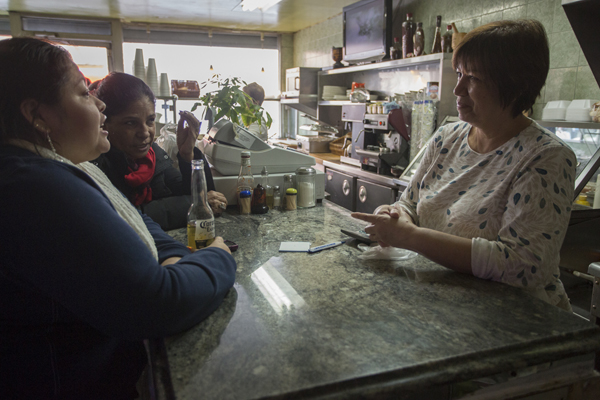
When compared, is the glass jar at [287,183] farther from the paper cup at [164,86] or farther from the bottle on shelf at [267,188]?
the paper cup at [164,86]

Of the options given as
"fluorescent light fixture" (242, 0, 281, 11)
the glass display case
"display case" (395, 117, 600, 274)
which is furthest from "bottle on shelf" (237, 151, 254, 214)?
"fluorescent light fixture" (242, 0, 281, 11)

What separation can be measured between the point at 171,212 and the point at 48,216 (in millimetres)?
942

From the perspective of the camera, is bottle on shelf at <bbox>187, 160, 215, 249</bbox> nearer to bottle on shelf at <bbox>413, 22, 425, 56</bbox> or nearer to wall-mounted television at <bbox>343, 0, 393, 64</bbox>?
bottle on shelf at <bbox>413, 22, 425, 56</bbox>

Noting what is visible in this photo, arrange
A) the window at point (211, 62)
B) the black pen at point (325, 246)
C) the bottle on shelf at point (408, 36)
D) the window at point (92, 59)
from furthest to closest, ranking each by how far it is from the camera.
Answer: the window at point (211, 62) → the window at point (92, 59) → the bottle on shelf at point (408, 36) → the black pen at point (325, 246)

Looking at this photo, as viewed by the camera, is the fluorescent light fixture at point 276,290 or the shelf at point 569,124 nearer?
the fluorescent light fixture at point 276,290

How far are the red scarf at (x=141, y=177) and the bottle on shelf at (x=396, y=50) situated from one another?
9.53ft

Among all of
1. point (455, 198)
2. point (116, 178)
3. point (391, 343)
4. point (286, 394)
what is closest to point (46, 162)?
point (286, 394)

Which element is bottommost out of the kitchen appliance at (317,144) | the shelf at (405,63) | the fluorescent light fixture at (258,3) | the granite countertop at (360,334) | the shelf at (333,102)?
the granite countertop at (360,334)

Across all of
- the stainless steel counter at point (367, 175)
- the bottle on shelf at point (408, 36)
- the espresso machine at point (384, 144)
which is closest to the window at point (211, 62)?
the stainless steel counter at point (367, 175)

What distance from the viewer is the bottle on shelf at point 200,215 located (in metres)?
1.20

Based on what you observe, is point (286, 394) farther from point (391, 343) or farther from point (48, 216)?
point (48, 216)

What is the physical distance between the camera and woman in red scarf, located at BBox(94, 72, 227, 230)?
152cm

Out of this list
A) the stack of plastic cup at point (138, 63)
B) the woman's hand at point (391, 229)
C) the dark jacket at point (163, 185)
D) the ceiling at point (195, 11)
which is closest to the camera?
the woman's hand at point (391, 229)

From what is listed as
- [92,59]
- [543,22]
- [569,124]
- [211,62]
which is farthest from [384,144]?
[92,59]
